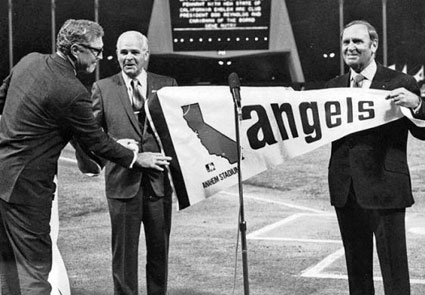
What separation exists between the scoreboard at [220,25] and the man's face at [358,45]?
3614mm

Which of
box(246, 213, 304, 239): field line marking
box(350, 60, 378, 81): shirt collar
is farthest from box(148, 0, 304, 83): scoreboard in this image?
box(350, 60, 378, 81): shirt collar

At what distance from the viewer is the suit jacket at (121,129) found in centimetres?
353

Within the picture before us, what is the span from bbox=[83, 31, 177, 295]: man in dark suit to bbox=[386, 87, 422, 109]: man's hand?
3.90 feet

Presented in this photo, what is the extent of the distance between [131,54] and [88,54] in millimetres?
436

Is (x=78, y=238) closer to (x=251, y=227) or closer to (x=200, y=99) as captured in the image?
(x=251, y=227)

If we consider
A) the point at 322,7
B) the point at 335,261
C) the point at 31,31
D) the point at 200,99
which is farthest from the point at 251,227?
the point at 200,99

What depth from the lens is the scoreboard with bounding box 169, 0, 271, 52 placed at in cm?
677

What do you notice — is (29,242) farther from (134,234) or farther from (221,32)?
(221,32)

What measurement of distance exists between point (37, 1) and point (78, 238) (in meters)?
2.23

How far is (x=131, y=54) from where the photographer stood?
3.50 meters

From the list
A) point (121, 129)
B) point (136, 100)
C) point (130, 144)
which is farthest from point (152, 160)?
point (136, 100)

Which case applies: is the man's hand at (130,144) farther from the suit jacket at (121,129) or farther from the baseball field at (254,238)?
the baseball field at (254,238)

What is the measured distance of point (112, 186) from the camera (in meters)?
3.57

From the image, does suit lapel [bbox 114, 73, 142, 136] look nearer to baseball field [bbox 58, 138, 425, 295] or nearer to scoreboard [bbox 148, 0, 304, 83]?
baseball field [bbox 58, 138, 425, 295]
